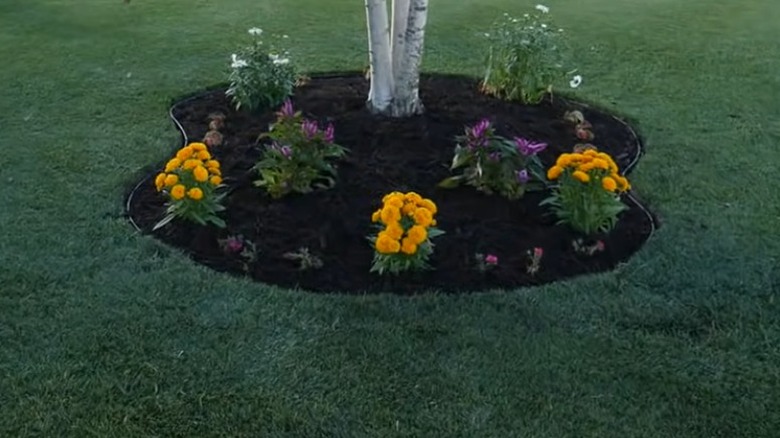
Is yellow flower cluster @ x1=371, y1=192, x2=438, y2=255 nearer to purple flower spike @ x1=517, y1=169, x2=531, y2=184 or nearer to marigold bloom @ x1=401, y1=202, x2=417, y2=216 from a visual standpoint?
marigold bloom @ x1=401, y1=202, x2=417, y2=216

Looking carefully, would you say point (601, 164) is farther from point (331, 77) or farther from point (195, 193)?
point (331, 77)

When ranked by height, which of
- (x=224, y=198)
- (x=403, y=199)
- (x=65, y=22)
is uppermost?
(x=403, y=199)

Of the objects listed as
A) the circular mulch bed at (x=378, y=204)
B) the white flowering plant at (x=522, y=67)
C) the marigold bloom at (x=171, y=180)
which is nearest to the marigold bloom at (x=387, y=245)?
the circular mulch bed at (x=378, y=204)

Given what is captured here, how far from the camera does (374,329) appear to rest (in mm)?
2512

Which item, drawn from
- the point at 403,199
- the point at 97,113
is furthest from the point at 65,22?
the point at 403,199

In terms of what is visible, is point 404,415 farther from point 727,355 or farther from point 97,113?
point 97,113

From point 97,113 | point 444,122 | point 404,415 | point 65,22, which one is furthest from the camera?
point 65,22

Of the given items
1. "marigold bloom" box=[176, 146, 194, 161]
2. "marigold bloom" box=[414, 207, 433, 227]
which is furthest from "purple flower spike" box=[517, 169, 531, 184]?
"marigold bloom" box=[176, 146, 194, 161]

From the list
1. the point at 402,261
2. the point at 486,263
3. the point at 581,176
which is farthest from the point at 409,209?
the point at 581,176

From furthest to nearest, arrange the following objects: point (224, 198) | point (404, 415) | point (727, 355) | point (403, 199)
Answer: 1. point (224, 198)
2. point (403, 199)
3. point (727, 355)
4. point (404, 415)

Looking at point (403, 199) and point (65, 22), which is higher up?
point (403, 199)

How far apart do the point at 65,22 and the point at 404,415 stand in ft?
13.5

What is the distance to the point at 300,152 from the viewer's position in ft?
10.4

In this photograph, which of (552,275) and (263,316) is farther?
(552,275)
